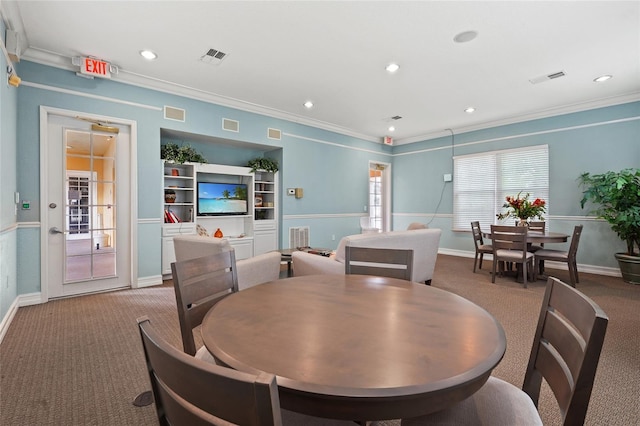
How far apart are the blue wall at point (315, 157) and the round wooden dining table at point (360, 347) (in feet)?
10.2

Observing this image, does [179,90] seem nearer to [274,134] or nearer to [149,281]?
[274,134]

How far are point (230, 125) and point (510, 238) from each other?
4689 mm

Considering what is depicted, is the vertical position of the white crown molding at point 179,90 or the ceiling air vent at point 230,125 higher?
the white crown molding at point 179,90

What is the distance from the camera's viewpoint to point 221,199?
17.9ft

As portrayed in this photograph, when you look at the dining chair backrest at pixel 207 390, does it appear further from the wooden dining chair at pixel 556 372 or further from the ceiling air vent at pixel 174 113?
the ceiling air vent at pixel 174 113

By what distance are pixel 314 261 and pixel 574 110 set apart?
18.1 ft

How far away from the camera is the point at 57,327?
2861 millimetres

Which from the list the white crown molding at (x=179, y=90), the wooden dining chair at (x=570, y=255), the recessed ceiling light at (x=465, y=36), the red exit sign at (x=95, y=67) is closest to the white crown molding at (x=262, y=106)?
the white crown molding at (x=179, y=90)

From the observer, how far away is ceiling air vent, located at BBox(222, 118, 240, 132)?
5.09 metres

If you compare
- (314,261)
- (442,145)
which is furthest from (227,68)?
(442,145)

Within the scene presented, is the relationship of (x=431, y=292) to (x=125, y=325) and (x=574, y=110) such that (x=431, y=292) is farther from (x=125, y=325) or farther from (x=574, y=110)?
(x=574, y=110)

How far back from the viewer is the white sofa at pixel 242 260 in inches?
107

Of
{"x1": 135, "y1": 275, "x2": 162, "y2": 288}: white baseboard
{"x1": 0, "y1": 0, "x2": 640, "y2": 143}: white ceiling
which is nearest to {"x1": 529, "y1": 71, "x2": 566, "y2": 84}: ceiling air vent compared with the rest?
{"x1": 0, "y1": 0, "x2": 640, "y2": 143}: white ceiling

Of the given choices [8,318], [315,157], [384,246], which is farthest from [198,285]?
[315,157]
